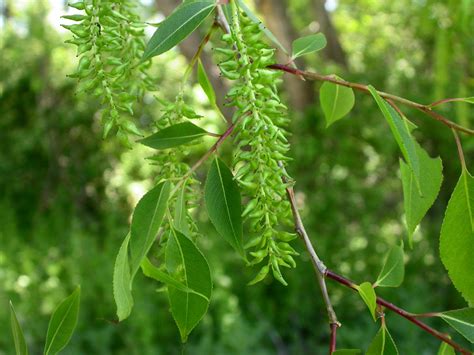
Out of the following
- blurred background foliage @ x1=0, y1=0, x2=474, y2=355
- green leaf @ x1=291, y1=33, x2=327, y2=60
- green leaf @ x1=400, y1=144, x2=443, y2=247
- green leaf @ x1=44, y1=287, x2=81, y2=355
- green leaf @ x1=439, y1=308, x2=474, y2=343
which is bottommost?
blurred background foliage @ x1=0, y1=0, x2=474, y2=355

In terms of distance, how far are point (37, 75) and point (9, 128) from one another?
1.27 ft

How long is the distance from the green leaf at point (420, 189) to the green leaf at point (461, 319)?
0.08 m

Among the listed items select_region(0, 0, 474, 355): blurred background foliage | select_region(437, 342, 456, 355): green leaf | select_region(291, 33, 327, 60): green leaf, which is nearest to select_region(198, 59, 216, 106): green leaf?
select_region(291, 33, 327, 60): green leaf

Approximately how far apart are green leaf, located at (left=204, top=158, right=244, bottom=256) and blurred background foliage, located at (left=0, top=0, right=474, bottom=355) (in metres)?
1.12

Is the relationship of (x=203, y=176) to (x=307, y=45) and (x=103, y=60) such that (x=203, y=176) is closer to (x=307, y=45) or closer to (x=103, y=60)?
(x=307, y=45)

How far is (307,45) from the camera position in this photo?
65cm

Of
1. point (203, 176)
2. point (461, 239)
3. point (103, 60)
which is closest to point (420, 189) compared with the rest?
point (461, 239)

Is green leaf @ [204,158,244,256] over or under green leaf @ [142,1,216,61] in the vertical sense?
under

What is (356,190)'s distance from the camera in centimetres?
342

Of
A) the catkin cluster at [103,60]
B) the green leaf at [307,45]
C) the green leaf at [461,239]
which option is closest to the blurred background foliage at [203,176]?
the green leaf at [307,45]

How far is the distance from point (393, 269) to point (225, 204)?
229mm

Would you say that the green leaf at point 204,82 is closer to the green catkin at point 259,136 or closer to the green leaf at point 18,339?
the green catkin at point 259,136

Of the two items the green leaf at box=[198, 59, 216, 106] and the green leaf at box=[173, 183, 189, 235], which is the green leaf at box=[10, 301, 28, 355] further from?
the green leaf at box=[198, 59, 216, 106]

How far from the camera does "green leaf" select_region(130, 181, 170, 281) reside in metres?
0.44
